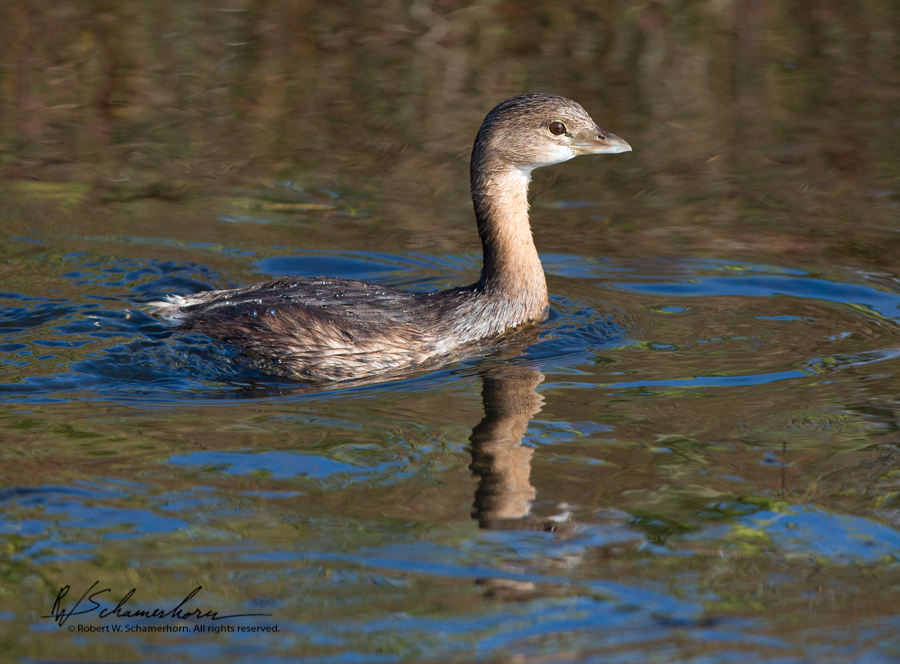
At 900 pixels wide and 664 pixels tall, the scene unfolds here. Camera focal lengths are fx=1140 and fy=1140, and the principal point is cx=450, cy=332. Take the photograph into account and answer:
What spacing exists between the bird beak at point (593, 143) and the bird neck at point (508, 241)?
1.45ft

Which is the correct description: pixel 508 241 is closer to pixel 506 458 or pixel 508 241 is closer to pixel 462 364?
pixel 462 364

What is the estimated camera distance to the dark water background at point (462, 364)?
4531 millimetres

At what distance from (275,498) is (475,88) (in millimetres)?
8088

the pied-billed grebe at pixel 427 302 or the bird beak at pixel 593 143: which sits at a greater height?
the bird beak at pixel 593 143

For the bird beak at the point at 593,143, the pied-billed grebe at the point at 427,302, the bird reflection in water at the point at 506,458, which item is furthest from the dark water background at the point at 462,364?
the bird beak at the point at 593,143

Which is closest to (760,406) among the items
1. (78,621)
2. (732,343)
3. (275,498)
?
(732,343)

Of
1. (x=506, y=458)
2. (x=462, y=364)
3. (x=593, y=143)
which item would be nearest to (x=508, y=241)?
(x=593, y=143)

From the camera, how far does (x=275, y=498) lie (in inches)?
209

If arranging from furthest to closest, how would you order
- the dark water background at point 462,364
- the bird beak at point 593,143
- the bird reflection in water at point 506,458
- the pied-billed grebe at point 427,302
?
the bird beak at point 593,143
the pied-billed grebe at point 427,302
the bird reflection in water at point 506,458
the dark water background at point 462,364

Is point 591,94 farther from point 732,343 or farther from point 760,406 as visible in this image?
point 760,406

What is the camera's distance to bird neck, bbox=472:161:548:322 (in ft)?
26.1

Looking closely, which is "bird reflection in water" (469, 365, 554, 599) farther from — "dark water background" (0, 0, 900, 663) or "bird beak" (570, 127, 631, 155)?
"bird beak" (570, 127, 631, 155)

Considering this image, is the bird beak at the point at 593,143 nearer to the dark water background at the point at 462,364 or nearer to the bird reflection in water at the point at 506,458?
the dark water background at the point at 462,364

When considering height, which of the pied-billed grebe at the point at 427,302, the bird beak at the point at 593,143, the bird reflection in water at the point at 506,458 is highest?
the bird beak at the point at 593,143
